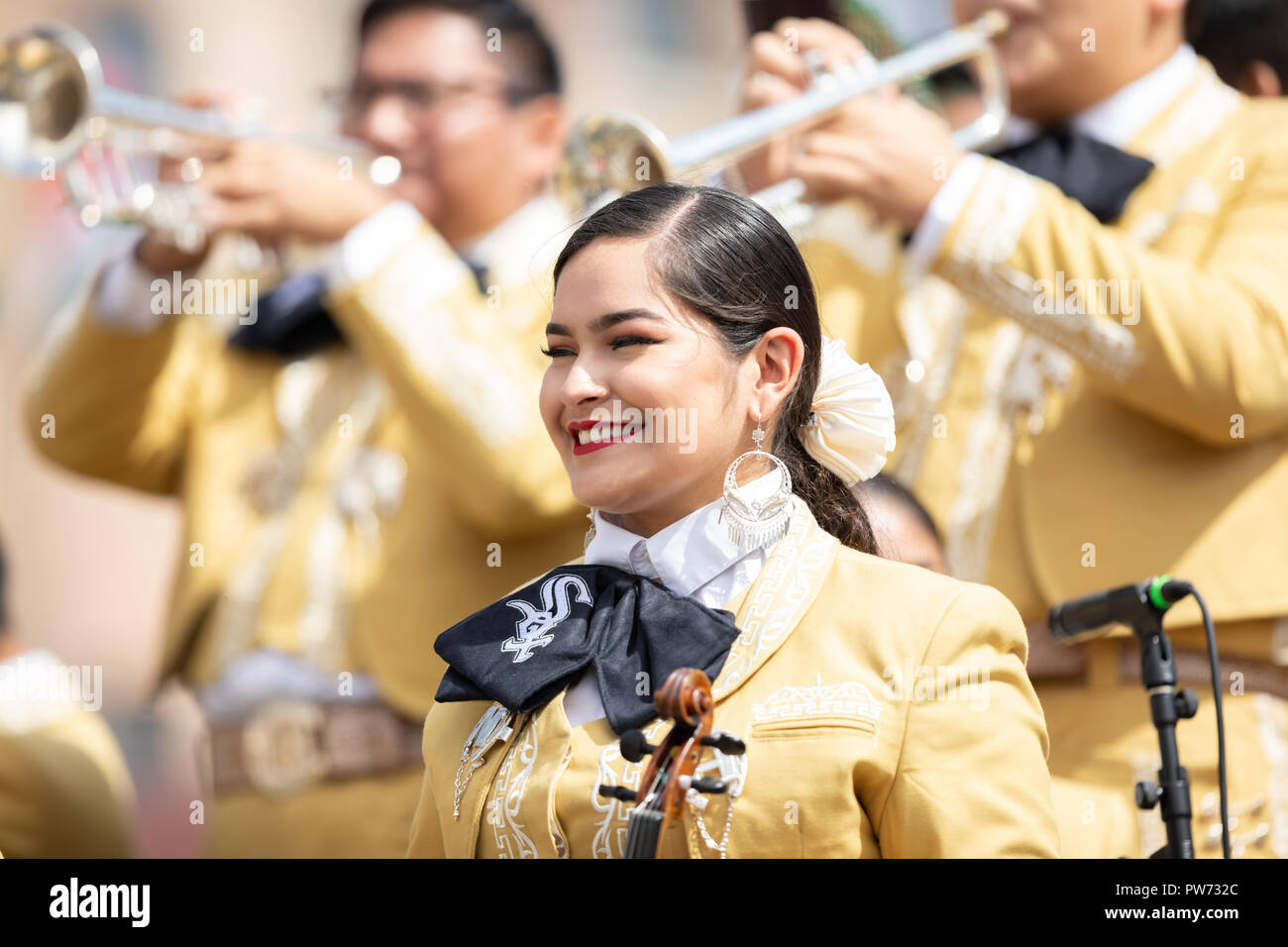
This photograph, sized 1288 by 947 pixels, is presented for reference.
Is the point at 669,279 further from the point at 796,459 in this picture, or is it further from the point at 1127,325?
the point at 1127,325

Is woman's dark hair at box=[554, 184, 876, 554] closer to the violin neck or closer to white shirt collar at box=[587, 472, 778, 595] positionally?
white shirt collar at box=[587, 472, 778, 595]

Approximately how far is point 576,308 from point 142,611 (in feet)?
21.6

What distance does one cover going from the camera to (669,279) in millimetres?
2102

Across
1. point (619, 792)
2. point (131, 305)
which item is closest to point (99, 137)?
point (131, 305)

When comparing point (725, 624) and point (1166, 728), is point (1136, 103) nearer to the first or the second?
point (1166, 728)

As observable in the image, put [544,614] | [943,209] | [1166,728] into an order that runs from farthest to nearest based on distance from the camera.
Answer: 1. [943,209]
2. [1166,728]
3. [544,614]

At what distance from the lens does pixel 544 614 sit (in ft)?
7.07

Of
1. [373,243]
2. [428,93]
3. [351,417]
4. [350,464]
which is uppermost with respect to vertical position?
[428,93]

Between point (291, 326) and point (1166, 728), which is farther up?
point (291, 326)

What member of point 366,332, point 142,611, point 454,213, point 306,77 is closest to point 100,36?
point 306,77

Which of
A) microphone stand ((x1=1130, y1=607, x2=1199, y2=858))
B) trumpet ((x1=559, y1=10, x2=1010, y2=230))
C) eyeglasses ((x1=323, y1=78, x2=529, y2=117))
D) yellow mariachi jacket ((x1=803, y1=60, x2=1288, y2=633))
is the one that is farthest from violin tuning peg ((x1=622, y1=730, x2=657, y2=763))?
eyeglasses ((x1=323, y1=78, x2=529, y2=117))

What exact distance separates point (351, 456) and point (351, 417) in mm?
115

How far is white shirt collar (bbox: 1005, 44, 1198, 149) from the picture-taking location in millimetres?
3559

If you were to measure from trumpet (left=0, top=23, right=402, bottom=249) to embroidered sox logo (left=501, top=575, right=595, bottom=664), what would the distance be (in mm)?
2065
